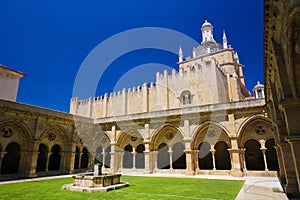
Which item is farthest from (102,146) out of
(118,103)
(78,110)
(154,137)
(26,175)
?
(78,110)

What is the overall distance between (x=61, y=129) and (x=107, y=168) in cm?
563

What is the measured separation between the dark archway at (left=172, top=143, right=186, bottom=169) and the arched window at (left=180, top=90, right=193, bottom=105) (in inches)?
184

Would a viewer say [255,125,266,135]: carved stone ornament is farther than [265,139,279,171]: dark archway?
No

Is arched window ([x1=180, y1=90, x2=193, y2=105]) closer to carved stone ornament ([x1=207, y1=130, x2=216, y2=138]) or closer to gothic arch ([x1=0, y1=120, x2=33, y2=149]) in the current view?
carved stone ornament ([x1=207, y1=130, x2=216, y2=138])

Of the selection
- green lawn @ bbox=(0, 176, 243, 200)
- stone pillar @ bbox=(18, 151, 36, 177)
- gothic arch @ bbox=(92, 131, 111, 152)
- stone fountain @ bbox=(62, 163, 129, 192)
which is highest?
gothic arch @ bbox=(92, 131, 111, 152)

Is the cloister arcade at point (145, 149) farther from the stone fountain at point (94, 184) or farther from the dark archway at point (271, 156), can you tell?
the stone fountain at point (94, 184)

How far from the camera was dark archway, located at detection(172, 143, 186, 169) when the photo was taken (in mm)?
20391

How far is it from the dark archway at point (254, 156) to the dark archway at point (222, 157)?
5.65 feet

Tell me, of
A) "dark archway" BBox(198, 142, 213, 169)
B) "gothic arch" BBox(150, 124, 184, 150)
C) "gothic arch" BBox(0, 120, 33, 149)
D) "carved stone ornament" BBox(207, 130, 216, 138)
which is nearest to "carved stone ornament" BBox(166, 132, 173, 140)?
"gothic arch" BBox(150, 124, 184, 150)

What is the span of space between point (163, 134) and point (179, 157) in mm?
4683

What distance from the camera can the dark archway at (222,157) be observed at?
1891 centimetres

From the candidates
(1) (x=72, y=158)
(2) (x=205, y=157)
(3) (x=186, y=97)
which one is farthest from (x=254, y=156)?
(1) (x=72, y=158)

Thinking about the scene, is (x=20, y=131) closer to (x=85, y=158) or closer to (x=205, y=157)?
(x=85, y=158)

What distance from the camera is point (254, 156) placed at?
18.1 m
